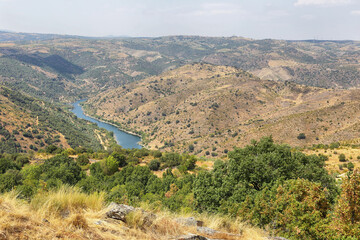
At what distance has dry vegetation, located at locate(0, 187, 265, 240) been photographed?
4.97 m

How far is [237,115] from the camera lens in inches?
5359

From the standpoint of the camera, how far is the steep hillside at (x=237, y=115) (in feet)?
267

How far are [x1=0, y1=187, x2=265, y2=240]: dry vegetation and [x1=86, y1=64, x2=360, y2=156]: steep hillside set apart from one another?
81614mm

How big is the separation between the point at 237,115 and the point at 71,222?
136923 mm

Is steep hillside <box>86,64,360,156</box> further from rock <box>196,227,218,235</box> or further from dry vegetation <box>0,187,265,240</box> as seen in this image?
dry vegetation <box>0,187,265,240</box>

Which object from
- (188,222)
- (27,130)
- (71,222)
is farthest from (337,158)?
(27,130)

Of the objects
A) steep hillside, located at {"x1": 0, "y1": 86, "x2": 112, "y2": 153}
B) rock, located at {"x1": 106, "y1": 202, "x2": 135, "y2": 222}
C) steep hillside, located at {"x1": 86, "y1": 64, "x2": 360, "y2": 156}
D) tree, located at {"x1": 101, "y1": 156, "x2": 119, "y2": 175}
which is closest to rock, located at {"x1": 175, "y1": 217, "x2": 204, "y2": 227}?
rock, located at {"x1": 106, "y1": 202, "x2": 135, "y2": 222}

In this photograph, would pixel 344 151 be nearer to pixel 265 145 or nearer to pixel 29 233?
pixel 265 145

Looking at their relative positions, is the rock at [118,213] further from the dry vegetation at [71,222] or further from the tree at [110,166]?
the tree at [110,166]

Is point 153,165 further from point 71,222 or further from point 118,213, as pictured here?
point 71,222

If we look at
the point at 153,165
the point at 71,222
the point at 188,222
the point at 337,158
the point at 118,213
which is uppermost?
the point at 71,222

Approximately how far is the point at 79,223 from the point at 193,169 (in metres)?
37.9

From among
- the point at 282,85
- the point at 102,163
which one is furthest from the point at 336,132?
the point at 282,85

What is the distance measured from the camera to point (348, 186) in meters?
8.63
